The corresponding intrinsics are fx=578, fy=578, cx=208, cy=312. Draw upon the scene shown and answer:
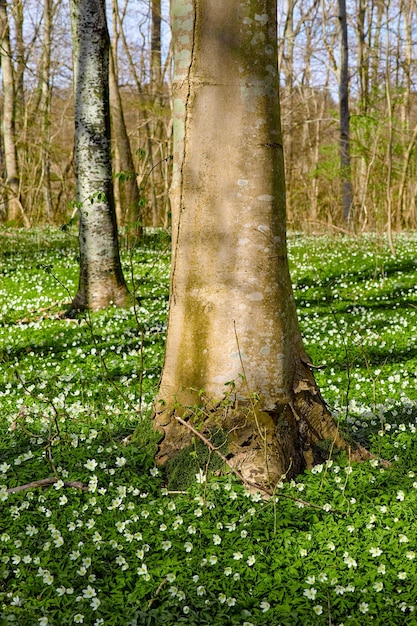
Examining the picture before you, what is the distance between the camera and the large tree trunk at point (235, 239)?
3594 millimetres

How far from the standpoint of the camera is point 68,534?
10.7 feet

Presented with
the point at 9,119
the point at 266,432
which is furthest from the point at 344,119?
the point at 266,432

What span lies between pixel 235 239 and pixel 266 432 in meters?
1.23

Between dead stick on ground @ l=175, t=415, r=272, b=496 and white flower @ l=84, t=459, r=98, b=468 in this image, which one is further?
white flower @ l=84, t=459, r=98, b=468

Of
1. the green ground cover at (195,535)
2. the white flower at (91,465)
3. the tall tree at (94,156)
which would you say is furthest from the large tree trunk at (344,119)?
the white flower at (91,465)

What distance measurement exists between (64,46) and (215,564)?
29816 millimetres

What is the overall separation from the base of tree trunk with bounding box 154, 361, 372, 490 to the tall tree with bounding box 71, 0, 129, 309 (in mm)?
5523

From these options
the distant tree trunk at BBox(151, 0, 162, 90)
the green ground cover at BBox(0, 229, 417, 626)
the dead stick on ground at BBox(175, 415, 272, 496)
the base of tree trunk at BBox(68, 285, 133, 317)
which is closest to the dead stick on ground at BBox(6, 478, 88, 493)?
the green ground cover at BBox(0, 229, 417, 626)

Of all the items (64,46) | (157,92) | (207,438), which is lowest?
(207,438)

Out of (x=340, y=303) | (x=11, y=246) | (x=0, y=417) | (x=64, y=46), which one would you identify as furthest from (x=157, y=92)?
(x=0, y=417)

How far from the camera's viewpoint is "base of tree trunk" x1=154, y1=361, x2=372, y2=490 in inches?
142

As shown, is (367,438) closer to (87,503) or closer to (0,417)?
(87,503)

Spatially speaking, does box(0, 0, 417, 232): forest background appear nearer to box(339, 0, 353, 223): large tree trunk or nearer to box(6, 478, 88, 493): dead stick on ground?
box(339, 0, 353, 223): large tree trunk

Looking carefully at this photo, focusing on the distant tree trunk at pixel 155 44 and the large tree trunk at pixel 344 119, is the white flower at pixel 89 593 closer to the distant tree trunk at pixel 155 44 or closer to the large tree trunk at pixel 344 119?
the large tree trunk at pixel 344 119
